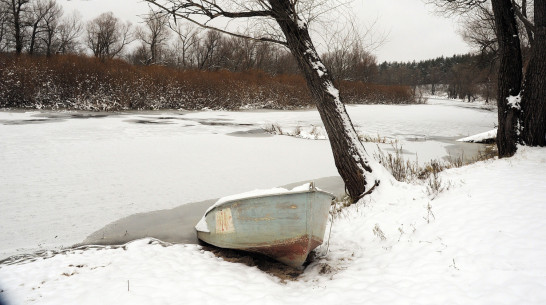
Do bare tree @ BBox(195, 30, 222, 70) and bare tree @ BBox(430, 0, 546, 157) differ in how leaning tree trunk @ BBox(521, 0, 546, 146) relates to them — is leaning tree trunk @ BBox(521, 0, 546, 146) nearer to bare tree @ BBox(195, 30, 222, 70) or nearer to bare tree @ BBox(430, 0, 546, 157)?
bare tree @ BBox(430, 0, 546, 157)

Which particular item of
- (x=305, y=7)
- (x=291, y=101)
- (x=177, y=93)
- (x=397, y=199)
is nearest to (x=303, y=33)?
(x=305, y=7)

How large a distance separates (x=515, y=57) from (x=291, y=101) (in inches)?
895

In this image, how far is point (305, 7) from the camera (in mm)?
5039

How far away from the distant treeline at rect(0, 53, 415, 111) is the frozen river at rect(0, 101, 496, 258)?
5102 millimetres

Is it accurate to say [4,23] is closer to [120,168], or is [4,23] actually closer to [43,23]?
[43,23]

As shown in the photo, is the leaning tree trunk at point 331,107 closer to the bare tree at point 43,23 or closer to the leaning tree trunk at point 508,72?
the leaning tree trunk at point 508,72

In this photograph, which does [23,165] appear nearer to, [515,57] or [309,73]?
[309,73]

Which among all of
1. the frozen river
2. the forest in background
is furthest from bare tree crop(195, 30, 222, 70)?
the frozen river

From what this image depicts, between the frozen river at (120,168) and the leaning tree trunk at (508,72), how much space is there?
9.88 ft

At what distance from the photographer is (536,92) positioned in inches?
240

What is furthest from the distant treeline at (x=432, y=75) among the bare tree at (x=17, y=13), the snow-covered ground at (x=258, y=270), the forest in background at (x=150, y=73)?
the snow-covered ground at (x=258, y=270)

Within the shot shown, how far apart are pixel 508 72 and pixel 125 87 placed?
20.7m

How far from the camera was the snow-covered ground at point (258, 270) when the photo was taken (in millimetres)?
2922

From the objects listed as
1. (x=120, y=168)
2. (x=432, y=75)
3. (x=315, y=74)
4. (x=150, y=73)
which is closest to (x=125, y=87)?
(x=150, y=73)
